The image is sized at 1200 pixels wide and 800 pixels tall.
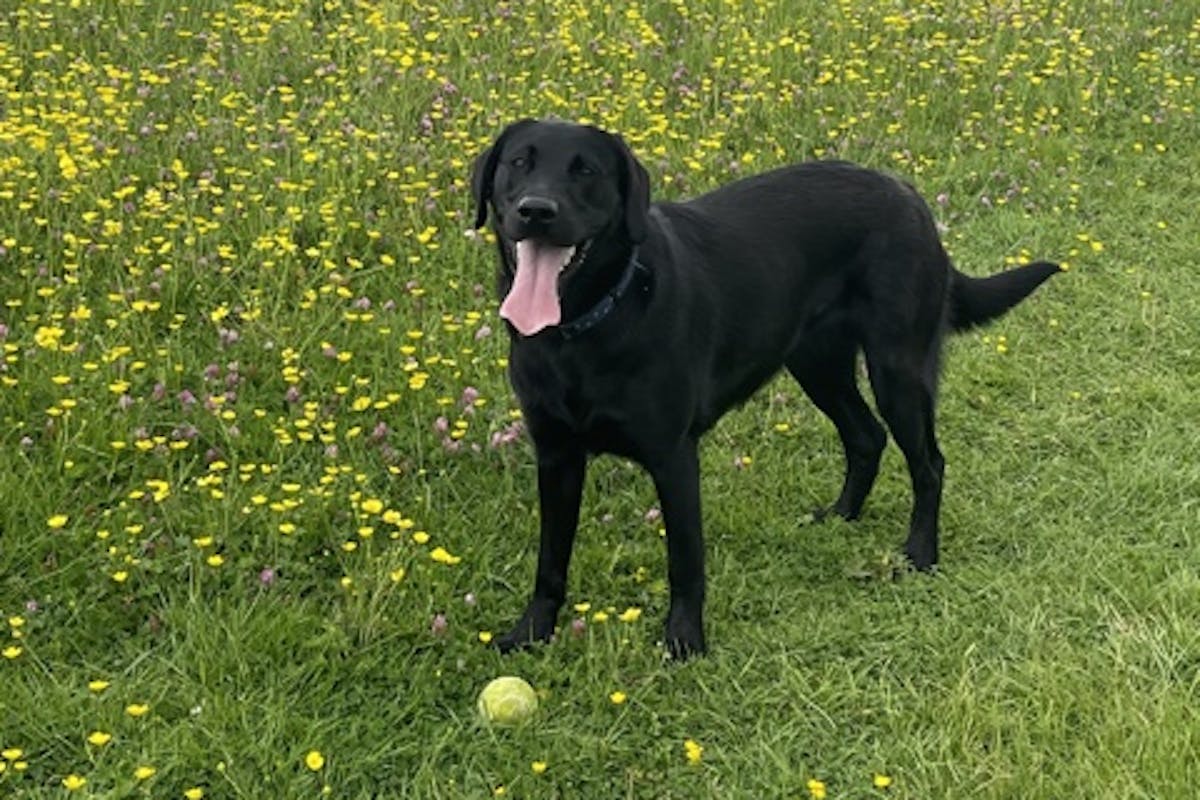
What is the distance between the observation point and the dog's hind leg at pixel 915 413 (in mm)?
3635

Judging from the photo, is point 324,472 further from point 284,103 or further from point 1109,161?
point 1109,161

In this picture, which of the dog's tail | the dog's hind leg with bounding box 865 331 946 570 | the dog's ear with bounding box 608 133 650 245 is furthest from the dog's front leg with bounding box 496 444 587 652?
the dog's tail

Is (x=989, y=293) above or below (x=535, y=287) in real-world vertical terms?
below

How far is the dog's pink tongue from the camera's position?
9.29 ft

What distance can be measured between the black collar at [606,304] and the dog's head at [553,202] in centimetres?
7

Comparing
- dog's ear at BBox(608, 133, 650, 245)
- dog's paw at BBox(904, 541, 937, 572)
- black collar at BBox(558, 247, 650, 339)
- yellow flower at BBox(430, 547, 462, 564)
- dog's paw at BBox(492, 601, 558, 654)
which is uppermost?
dog's ear at BBox(608, 133, 650, 245)

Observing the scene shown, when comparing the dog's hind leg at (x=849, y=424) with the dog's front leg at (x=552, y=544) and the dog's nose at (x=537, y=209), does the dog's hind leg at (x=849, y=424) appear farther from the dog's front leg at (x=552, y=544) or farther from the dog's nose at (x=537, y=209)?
the dog's nose at (x=537, y=209)

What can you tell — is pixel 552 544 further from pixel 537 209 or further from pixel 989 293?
pixel 989 293

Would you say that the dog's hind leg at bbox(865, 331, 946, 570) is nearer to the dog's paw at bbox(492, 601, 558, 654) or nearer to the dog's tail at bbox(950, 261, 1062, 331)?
the dog's tail at bbox(950, 261, 1062, 331)

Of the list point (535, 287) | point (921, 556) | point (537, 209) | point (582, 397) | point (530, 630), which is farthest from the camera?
point (921, 556)

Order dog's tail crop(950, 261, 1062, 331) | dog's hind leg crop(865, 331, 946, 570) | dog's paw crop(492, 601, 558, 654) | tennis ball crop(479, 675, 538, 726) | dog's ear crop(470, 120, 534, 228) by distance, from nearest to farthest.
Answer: tennis ball crop(479, 675, 538, 726), dog's ear crop(470, 120, 534, 228), dog's paw crop(492, 601, 558, 654), dog's hind leg crop(865, 331, 946, 570), dog's tail crop(950, 261, 1062, 331)

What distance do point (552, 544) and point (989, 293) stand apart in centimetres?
167

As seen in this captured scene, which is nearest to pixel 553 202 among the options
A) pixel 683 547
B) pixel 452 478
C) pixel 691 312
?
pixel 691 312

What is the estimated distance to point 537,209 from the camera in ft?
8.99
